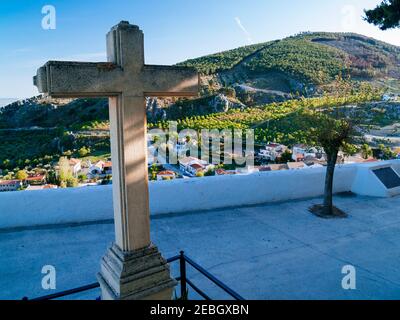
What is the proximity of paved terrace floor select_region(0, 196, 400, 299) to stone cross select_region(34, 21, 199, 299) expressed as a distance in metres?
1.31

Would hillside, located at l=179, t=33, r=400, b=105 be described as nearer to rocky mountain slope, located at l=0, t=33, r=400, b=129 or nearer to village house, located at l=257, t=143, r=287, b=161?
rocky mountain slope, located at l=0, t=33, r=400, b=129

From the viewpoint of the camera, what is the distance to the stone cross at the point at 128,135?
90.7 inches

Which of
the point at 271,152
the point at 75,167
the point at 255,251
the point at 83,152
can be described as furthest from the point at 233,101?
the point at 255,251

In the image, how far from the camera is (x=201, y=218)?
18.8 ft

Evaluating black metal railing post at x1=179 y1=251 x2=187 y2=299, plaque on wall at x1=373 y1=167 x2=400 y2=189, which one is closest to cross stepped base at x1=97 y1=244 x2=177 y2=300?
black metal railing post at x1=179 y1=251 x2=187 y2=299

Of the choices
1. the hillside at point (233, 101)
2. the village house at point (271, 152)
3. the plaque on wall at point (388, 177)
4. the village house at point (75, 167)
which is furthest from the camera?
the hillside at point (233, 101)

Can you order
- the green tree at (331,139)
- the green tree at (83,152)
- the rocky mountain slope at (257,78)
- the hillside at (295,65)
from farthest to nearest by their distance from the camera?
the hillside at (295,65)
the rocky mountain slope at (257,78)
the green tree at (83,152)
the green tree at (331,139)

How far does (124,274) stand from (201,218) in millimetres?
A: 3348

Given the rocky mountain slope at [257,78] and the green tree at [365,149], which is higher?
the rocky mountain slope at [257,78]

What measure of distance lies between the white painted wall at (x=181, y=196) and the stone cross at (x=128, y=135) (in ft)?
9.79

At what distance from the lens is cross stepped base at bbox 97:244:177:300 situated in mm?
2424

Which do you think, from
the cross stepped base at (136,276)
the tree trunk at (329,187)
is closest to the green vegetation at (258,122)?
the tree trunk at (329,187)

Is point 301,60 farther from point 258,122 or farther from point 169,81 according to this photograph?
point 169,81

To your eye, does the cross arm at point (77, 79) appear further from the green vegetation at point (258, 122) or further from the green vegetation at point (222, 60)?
the green vegetation at point (222, 60)
